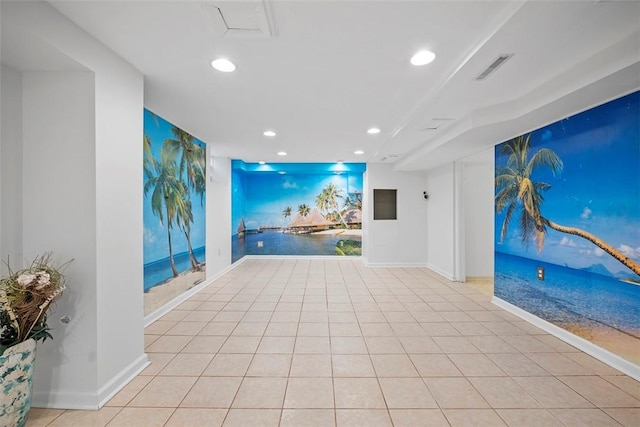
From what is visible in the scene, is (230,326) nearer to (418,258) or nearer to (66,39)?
(66,39)

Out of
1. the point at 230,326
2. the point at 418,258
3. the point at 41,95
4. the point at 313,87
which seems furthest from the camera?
the point at 418,258

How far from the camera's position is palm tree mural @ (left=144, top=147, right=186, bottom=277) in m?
3.17

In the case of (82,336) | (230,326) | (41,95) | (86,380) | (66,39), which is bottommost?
(230,326)

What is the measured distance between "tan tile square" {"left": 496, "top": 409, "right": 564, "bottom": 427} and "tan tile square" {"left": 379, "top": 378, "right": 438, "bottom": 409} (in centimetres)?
46

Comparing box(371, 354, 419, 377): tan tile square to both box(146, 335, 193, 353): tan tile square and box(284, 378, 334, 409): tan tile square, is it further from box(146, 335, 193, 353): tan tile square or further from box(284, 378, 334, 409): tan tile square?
box(146, 335, 193, 353): tan tile square

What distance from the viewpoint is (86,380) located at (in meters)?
1.79

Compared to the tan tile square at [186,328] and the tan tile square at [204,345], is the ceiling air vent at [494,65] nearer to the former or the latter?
the tan tile square at [204,345]

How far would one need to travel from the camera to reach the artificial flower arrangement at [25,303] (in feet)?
4.93

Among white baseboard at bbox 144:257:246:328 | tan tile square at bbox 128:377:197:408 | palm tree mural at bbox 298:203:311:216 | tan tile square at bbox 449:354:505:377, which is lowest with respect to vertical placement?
tan tile square at bbox 128:377:197:408

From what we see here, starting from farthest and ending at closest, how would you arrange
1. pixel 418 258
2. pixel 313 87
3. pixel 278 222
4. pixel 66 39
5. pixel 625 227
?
1. pixel 278 222
2. pixel 418 258
3. pixel 313 87
4. pixel 625 227
5. pixel 66 39

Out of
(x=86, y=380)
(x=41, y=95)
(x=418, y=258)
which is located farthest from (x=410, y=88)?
(x=418, y=258)

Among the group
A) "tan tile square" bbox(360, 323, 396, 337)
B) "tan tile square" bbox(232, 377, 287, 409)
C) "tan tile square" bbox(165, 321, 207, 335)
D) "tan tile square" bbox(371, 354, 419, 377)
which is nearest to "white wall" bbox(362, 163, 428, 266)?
"tan tile square" bbox(360, 323, 396, 337)

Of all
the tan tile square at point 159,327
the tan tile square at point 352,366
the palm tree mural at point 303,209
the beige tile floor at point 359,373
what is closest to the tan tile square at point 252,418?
the beige tile floor at point 359,373

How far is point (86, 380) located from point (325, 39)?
298 centimetres
